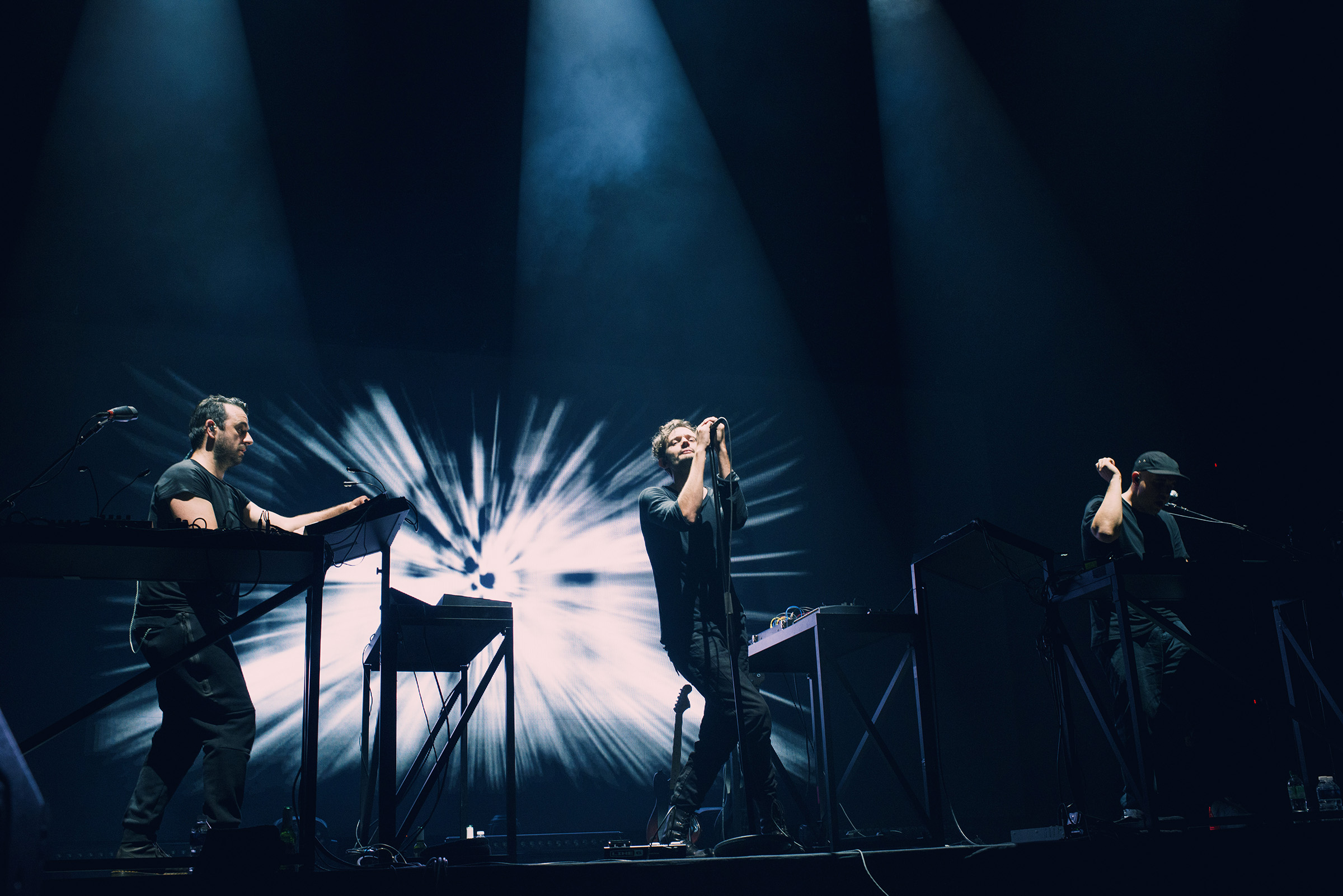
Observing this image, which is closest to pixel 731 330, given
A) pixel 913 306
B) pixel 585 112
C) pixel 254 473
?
pixel 913 306

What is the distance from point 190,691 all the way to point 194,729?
0.12m

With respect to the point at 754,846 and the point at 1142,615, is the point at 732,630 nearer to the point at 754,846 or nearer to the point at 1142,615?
the point at 754,846

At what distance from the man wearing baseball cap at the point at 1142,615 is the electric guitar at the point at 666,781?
189cm

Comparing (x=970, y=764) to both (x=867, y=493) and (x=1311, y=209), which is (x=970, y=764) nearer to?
(x=867, y=493)

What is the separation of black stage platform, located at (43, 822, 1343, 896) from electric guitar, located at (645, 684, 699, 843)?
74.3 inches

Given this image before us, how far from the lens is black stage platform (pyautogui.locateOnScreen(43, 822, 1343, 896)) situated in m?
2.08

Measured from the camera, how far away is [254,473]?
5.70 m

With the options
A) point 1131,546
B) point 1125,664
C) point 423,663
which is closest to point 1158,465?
point 1131,546

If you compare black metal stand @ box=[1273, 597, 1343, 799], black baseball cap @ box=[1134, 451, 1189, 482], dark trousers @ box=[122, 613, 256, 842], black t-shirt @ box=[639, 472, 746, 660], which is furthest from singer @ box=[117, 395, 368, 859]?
black metal stand @ box=[1273, 597, 1343, 799]

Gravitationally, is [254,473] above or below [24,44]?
below

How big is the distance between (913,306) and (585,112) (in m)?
2.87

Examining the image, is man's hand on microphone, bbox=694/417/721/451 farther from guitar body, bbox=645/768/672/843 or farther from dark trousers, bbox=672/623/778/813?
guitar body, bbox=645/768/672/843

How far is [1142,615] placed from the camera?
373 cm

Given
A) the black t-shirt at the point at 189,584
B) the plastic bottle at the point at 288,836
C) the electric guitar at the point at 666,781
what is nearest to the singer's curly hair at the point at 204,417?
the black t-shirt at the point at 189,584
